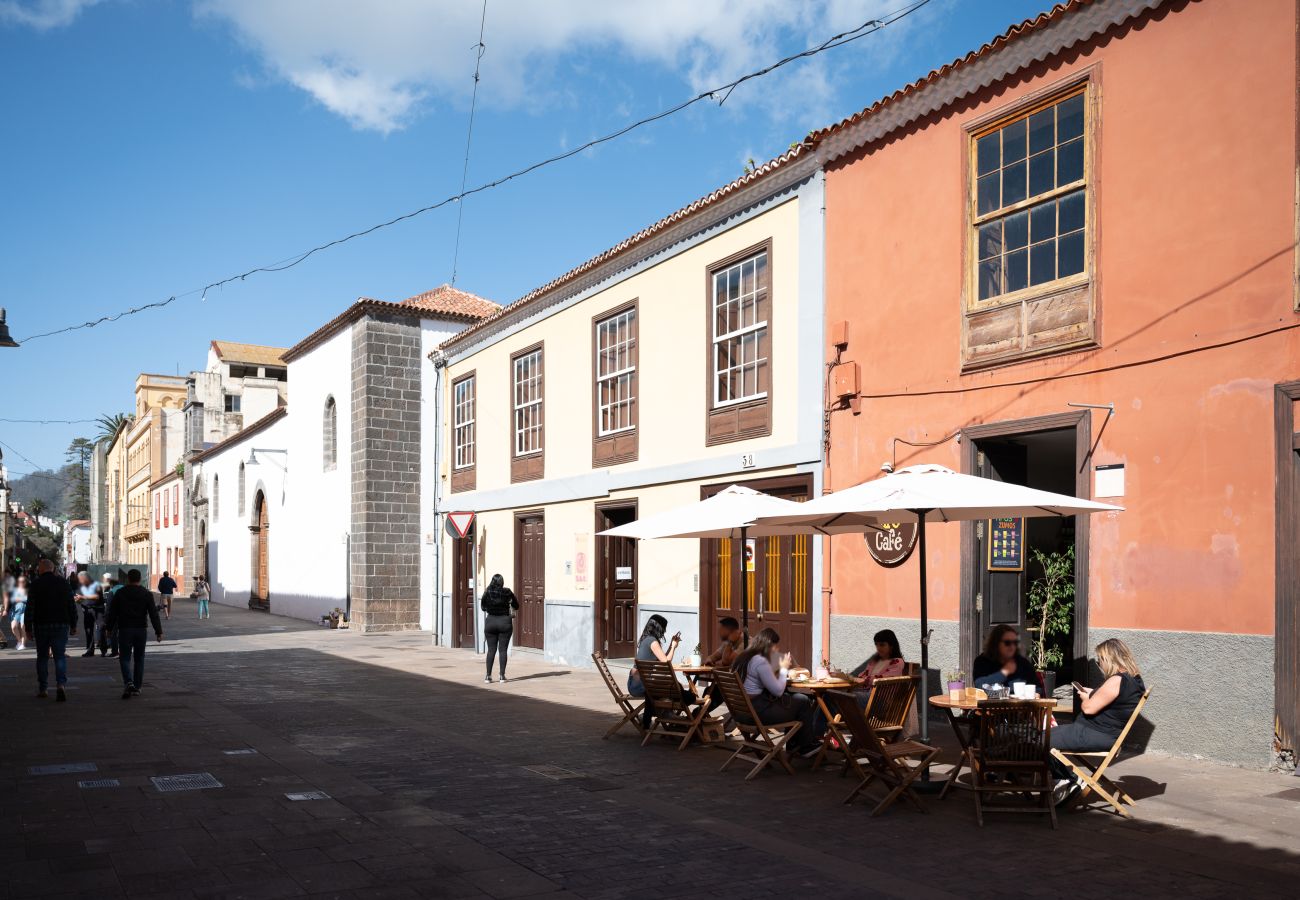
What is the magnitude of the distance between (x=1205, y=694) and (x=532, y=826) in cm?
561

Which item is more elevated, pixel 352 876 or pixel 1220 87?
pixel 1220 87

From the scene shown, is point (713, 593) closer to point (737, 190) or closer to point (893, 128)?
point (737, 190)

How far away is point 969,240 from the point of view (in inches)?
456

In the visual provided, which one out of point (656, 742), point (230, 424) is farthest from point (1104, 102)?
point (230, 424)

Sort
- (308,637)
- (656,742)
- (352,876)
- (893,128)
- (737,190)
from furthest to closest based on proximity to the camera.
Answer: (308,637) < (737,190) < (893,128) < (656,742) < (352,876)

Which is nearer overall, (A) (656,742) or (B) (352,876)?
(B) (352,876)

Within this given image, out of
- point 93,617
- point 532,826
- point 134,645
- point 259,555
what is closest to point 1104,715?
point 532,826

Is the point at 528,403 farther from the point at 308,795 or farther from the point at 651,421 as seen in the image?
the point at 308,795

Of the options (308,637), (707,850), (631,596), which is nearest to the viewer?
(707,850)

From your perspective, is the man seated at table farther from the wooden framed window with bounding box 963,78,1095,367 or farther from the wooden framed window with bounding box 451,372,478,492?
the wooden framed window with bounding box 451,372,478,492

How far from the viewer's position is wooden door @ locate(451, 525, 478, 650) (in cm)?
2423

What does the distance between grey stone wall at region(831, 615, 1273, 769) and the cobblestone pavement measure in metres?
0.22

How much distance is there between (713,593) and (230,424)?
4638 centimetres

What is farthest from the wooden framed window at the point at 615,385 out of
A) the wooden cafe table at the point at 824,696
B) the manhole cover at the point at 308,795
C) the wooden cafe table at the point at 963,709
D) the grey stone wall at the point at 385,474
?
the grey stone wall at the point at 385,474
